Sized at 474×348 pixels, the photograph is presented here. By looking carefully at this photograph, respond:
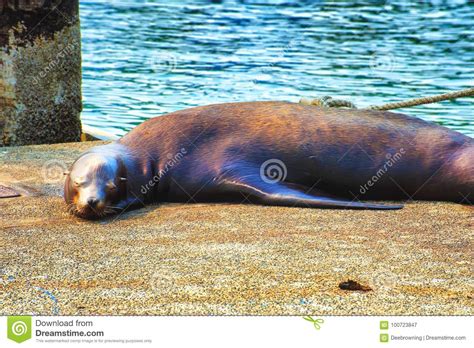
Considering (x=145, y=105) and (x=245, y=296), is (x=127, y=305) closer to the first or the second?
(x=245, y=296)

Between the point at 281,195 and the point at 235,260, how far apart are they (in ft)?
4.21
